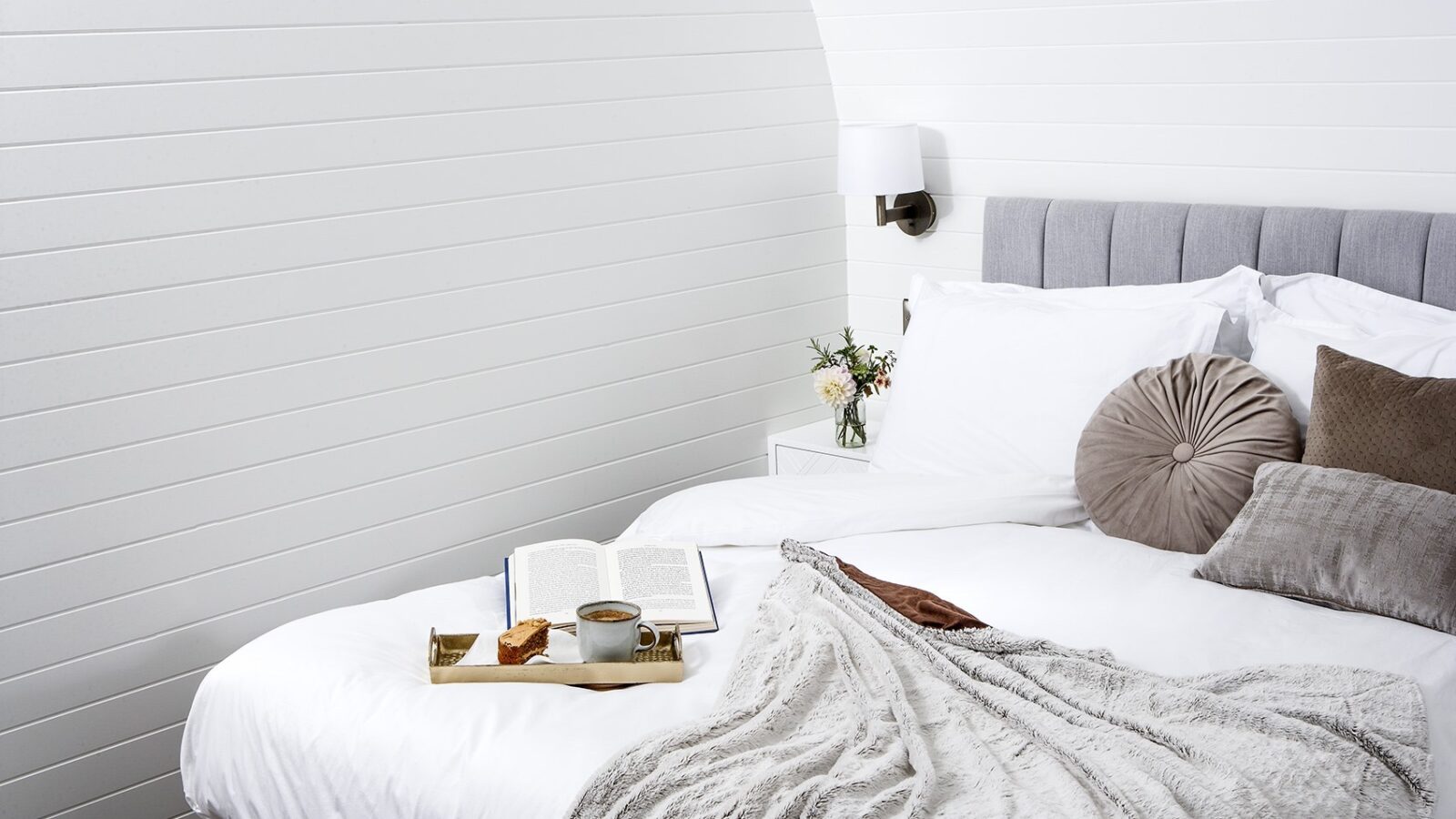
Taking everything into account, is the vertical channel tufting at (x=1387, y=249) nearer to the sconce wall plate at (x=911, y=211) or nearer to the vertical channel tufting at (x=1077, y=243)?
the vertical channel tufting at (x=1077, y=243)

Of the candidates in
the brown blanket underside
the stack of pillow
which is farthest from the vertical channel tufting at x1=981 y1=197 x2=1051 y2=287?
the brown blanket underside

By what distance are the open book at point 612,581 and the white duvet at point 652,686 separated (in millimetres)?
58

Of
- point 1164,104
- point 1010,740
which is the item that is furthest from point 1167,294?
point 1010,740

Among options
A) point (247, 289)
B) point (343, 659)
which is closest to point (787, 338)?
point (247, 289)

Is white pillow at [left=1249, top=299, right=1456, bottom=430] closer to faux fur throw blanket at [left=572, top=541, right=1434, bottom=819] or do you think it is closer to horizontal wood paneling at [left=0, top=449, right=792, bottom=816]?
faux fur throw blanket at [left=572, top=541, right=1434, bottom=819]

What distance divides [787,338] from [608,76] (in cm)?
101

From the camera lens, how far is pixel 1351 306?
2.69 metres

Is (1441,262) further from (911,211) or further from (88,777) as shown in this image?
(88,777)

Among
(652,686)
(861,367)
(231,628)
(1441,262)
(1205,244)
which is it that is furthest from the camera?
(861,367)

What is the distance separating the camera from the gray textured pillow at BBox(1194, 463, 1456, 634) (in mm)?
2068

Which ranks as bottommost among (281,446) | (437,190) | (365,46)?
(281,446)

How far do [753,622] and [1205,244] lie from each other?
5.24 ft

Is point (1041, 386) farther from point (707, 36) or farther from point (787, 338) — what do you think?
point (707, 36)

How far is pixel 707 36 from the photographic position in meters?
3.54
